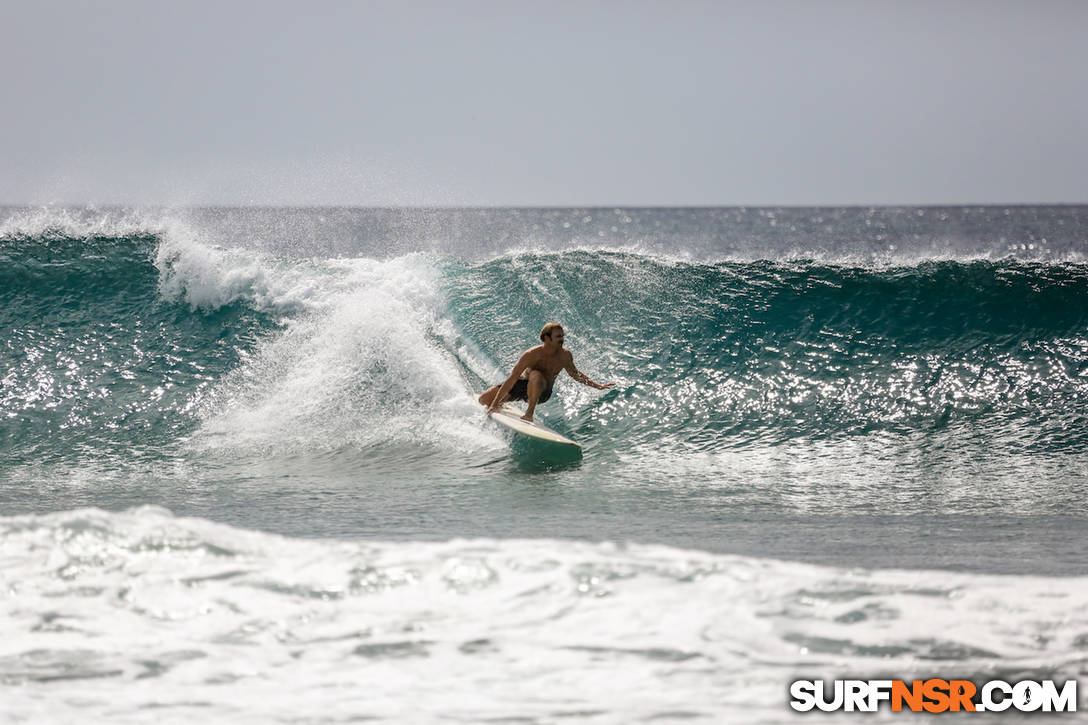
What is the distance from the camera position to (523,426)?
864 centimetres

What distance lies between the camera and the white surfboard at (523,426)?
8414 millimetres

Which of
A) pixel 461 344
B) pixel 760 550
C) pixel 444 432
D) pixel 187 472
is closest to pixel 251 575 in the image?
pixel 760 550

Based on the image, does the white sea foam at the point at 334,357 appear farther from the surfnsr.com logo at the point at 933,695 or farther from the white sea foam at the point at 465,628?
the surfnsr.com logo at the point at 933,695

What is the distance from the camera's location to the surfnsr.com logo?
333cm

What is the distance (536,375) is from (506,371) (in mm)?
1693

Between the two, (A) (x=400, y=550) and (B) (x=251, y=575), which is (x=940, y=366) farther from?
(B) (x=251, y=575)

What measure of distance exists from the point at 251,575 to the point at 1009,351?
992cm

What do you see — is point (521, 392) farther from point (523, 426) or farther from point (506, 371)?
point (506, 371)

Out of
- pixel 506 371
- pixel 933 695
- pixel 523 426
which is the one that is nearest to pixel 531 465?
pixel 523 426

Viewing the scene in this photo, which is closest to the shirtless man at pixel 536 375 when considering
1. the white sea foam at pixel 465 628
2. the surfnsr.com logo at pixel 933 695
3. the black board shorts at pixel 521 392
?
the black board shorts at pixel 521 392

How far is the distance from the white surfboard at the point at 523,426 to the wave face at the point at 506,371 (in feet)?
0.52

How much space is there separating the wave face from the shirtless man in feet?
1.10

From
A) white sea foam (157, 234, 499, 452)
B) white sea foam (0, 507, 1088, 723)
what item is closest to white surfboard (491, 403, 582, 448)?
white sea foam (157, 234, 499, 452)

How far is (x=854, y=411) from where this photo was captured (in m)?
10.1
